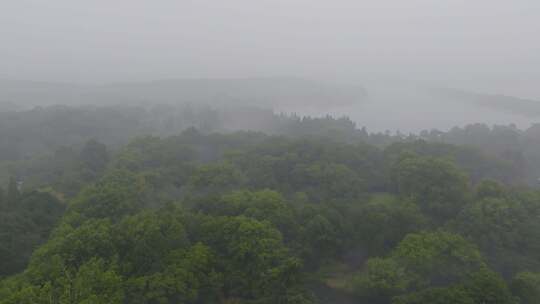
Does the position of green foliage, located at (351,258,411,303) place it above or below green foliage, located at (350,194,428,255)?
below

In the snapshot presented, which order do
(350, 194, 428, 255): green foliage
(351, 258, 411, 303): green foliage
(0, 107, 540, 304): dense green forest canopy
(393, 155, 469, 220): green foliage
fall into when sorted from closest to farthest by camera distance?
(0, 107, 540, 304): dense green forest canopy < (351, 258, 411, 303): green foliage < (350, 194, 428, 255): green foliage < (393, 155, 469, 220): green foliage

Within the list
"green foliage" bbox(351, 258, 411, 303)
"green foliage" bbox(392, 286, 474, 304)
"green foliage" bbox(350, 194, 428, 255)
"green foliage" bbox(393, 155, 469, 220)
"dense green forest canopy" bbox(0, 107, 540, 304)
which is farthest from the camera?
"green foliage" bbox(393, 155, 469, 220)

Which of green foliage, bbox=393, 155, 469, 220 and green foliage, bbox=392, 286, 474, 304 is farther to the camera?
green foliage, bbox=393, 155, 469, 220

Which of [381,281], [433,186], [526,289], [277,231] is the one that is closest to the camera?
[526,289]

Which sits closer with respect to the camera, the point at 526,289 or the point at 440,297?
the point at 440,297

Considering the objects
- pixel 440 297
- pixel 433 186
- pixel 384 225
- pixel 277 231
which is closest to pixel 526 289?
pixel 440 297

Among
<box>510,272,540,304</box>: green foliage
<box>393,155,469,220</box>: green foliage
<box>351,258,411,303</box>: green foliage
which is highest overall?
<box>393,155,469,220</box>: green foliage

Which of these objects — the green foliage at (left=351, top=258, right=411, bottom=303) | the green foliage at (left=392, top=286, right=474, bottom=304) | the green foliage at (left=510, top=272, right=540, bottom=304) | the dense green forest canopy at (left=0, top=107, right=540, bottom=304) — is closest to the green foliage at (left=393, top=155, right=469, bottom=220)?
the dense green forest canopy at (left=0, top=107, right=540, bottom=304)

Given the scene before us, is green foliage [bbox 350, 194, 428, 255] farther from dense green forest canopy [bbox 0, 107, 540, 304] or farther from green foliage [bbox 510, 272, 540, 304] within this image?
green foliage [bbox 510, 272, 540, 304]

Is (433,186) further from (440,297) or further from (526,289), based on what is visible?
(440,297)
